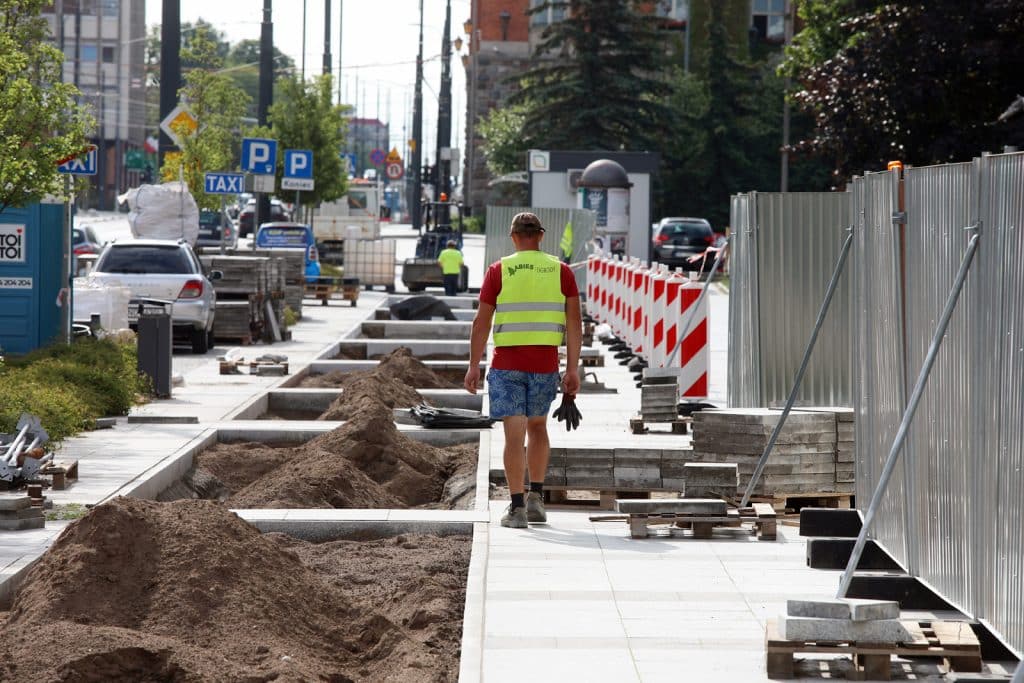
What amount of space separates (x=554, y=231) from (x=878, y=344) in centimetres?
2868

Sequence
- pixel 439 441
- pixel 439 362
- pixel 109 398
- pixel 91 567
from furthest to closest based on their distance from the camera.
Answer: pixel 439 362 < pixel 109 398 < pixel 439 441 < pixel 91 567

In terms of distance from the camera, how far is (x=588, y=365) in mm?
22594

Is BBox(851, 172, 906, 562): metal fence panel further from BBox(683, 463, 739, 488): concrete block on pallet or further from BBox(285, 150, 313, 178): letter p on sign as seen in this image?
BBox(285, 150, 313, 178): letter p on sign

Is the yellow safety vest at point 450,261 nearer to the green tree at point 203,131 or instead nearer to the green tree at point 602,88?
the green tree at point 203,131

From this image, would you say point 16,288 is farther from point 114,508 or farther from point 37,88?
point 114,508

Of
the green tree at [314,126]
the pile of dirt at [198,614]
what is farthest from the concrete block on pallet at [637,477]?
the green tree at [314,126]

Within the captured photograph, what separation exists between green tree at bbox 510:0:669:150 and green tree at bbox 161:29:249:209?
Result: 106ft

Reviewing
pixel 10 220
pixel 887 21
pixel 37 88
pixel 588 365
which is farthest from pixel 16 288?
pixel 887 21

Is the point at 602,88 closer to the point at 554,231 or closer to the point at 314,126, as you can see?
the point at 314,126

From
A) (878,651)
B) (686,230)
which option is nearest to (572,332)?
(878,651)

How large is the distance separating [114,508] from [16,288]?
11.1m

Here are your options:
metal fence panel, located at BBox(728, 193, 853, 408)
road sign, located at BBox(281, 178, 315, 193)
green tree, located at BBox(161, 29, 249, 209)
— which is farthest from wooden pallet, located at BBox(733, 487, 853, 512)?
green tree, located at BBox(161, 29, 249, 209)

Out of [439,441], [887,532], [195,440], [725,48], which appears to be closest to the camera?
[887,532]

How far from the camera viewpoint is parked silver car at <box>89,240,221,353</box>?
77.0 feet
